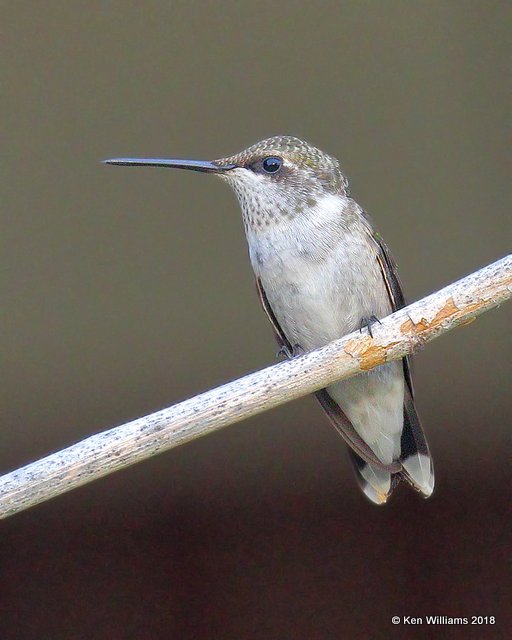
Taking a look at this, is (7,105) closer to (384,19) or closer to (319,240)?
(384,19)

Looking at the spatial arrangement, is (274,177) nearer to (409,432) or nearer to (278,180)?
(278,180)

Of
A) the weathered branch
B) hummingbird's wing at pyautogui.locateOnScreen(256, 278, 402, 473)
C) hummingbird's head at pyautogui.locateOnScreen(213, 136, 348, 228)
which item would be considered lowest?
the weathered branch

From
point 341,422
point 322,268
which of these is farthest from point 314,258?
point 341,422

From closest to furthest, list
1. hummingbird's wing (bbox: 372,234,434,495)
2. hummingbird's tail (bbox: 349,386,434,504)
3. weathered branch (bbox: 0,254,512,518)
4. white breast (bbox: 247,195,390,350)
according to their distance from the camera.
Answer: weathered branch (bbox: 0,254,512,518)
white breast (bbox: 247,195,390,350)
hummingbird's wing (bbox: 372,234,434,495)
hummingbird's tail (bbox: 349,386,434,504)

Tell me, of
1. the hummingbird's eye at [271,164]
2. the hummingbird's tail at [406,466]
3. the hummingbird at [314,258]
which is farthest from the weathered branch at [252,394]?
the hummingbird's tail at [406,466]

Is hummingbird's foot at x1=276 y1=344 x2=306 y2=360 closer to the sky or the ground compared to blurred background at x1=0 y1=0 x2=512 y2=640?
closer to the ground

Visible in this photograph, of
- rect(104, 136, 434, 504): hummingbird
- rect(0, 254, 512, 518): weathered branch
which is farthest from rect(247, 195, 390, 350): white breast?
rect(0, 254, 512, 518): weathered branch

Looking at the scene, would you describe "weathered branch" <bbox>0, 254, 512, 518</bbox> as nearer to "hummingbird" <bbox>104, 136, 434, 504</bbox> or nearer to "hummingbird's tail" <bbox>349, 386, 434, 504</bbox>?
"hummingbird" <bbox>104, 136, 434, 504</bbox>

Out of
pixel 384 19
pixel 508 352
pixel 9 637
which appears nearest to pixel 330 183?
pixel 384 19
